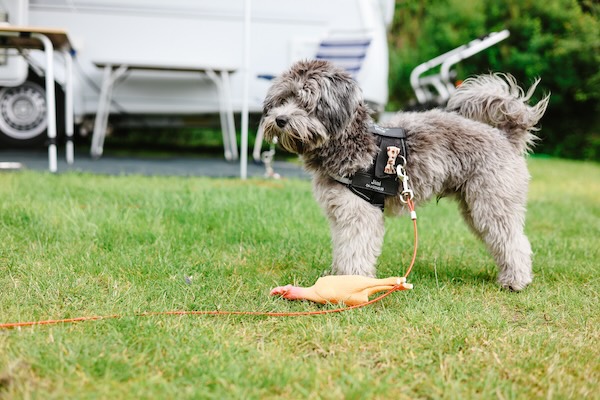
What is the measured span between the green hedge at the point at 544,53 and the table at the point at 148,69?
6534 mm

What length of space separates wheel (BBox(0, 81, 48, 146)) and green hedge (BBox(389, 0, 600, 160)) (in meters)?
8.48

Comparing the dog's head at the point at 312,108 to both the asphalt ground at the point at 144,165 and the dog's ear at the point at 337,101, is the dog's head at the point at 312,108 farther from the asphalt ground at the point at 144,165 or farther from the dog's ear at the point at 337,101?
the asphalt ground at the point at 144,165

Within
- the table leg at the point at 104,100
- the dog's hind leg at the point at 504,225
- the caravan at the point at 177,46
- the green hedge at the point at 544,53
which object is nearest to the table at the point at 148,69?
the table leg at the point at 104,100

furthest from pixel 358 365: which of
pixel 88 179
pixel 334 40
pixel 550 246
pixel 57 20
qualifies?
pixel 57 20

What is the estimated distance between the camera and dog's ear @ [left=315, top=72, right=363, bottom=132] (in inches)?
125

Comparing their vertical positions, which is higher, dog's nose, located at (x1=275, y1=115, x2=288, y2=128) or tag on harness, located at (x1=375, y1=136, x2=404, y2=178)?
dog's nose, located at (x1=275, y1=115, x2=288, y2=128)

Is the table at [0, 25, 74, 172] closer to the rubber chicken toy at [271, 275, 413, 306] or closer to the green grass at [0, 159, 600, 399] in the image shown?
the green grass at [0, 159, 600, 399]

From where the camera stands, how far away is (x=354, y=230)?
3252mm

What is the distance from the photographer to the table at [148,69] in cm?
759

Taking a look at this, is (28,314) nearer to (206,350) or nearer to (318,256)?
(206,350)

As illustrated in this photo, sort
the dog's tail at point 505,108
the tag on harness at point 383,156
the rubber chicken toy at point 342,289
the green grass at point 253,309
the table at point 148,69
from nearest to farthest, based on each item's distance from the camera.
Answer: the green grass at point 253,309 < the rubber chicken toy at point 342,289 < the tag on harness at point 383,156 < the dog's tail at point 505,108 < the table at point 148,69

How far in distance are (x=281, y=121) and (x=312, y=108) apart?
18cm

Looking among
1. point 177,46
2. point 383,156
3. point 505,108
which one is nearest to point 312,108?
point 383,156

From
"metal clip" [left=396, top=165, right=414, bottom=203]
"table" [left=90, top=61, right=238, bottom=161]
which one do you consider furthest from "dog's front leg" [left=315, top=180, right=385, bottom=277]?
"table" [left=90, top=61, right=238, bottom=161]
